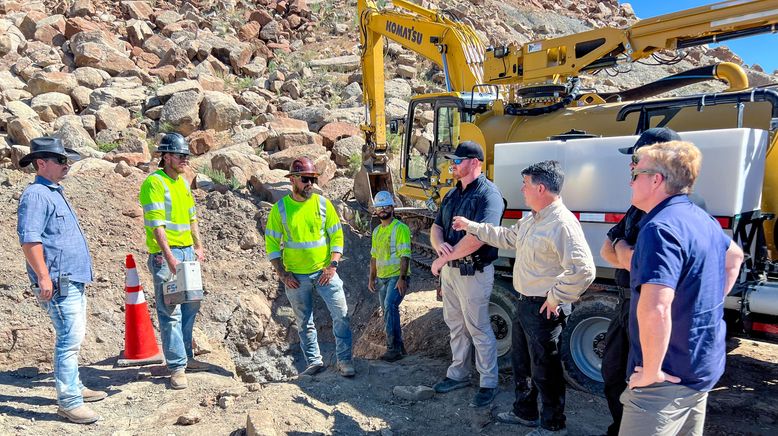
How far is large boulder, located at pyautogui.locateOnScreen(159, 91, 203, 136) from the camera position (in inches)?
507

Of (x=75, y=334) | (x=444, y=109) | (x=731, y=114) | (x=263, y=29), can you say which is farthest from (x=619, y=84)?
(x=75, y=334)

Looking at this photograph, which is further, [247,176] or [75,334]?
[247,176]

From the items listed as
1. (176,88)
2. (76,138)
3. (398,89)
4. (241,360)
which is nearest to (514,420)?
(241,360)

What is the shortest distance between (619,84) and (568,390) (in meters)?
21.0

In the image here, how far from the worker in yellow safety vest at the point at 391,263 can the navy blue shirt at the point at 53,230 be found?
261 centimetres

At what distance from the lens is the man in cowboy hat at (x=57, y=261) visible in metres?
4.02

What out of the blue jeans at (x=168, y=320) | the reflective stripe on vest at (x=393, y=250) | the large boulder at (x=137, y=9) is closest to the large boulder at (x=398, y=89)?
the large boulder at (x=137, y=9)

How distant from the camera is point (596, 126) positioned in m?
5.93

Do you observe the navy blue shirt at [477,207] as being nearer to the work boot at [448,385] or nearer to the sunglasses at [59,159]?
the work boot at [448,385]

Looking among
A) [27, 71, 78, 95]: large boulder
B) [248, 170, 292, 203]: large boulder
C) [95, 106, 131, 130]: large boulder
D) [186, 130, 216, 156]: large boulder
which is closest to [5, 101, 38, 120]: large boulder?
[95, 106, 131, 130]: large boulder

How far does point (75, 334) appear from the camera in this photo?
4199 millimetres

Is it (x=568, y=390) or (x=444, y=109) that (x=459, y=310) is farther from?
(x=444, y=109)

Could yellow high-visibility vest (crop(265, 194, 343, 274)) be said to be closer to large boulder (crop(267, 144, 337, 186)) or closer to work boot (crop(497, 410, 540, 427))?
work boot (crop(497, 410, 540, 427))

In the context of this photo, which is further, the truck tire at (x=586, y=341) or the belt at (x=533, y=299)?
the truck tire at (x=586, y=341)
